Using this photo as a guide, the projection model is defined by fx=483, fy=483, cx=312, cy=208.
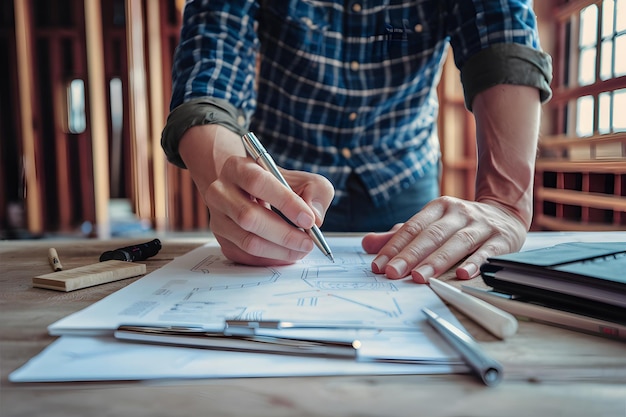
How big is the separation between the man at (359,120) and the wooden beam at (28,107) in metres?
4.17

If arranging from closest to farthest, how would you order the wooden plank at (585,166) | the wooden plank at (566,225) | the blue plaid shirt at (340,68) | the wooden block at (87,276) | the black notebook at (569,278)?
the black notebook at (569,278) < the wooden block at (87,276) < the blue plaid shirt at (340,68) < the wooden plank at (585,166) < the wooden plank at (566,225)

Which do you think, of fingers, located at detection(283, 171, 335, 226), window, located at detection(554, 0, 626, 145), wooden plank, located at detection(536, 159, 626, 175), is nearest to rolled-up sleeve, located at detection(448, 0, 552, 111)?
fingers, located at detection(283, 171, 335, 226)

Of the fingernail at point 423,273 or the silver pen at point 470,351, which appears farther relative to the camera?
the fingernail at point 423,273

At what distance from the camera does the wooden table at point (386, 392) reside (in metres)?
0.29

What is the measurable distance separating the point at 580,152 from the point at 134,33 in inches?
155

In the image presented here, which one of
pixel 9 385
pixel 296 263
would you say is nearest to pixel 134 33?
pixel 296 263

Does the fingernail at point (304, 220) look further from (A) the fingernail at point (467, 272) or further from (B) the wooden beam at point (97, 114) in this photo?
(B) the wooden beam at point (97, 114)

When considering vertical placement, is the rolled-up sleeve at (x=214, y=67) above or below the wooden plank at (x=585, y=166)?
above

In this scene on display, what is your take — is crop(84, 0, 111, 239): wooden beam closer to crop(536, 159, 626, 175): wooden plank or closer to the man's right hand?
crop(536, 159, 626, 175): wooden plank

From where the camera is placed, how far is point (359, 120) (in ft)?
4.00

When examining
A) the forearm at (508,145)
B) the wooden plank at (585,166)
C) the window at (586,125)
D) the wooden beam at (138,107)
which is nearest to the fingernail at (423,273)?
the forearm at (508,145)

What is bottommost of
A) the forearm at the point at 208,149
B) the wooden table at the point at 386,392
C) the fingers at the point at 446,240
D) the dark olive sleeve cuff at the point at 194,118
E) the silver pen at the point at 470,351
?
the wooden table at the point at 386,392

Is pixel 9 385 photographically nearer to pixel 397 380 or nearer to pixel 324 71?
pixel 397 380

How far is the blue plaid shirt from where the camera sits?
979mm
